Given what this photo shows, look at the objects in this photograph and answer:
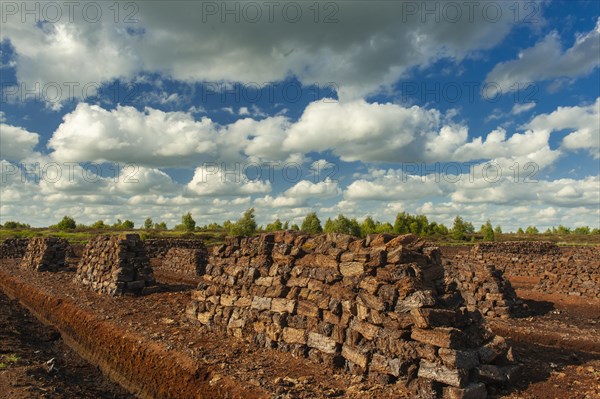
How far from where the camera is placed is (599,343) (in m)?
13.5

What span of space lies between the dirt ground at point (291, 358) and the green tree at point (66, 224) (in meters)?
101

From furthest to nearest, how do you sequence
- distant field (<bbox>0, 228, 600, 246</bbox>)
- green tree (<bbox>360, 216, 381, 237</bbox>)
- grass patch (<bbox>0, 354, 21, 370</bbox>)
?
green tree (<bbox>360, 216, 381, 237</bbox>) < distant field (<bbox>0, 228, 600, 246</bbox>) < grass patch (<bbox>0, 354, 21, 370</bbox>)

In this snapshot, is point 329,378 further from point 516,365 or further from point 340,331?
point 516,365

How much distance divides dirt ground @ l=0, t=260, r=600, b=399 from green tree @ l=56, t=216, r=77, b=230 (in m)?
101

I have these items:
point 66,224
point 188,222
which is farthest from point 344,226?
point 66,224

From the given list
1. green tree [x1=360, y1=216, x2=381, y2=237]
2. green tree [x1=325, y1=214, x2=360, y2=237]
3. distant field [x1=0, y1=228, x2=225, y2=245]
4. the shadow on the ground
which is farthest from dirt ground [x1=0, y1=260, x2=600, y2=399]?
green tree [x1=360, y1=216, x2=381, y2=237]

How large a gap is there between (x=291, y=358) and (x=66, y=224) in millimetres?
116371

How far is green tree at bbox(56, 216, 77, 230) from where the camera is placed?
349 ft

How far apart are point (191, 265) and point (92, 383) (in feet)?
72.0

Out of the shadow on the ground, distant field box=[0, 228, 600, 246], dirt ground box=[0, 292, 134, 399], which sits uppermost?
distant field box=[0, 228, 600, 246]

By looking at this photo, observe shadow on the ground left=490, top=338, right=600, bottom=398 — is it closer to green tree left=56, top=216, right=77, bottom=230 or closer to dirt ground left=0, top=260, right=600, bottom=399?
dirt ground left=0, top=260, right=600, bottom=399

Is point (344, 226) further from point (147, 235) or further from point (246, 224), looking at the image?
Result: point (147, 235)

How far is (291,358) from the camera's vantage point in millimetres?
10141

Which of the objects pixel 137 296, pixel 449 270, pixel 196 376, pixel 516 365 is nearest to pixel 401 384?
pixel 516 365
